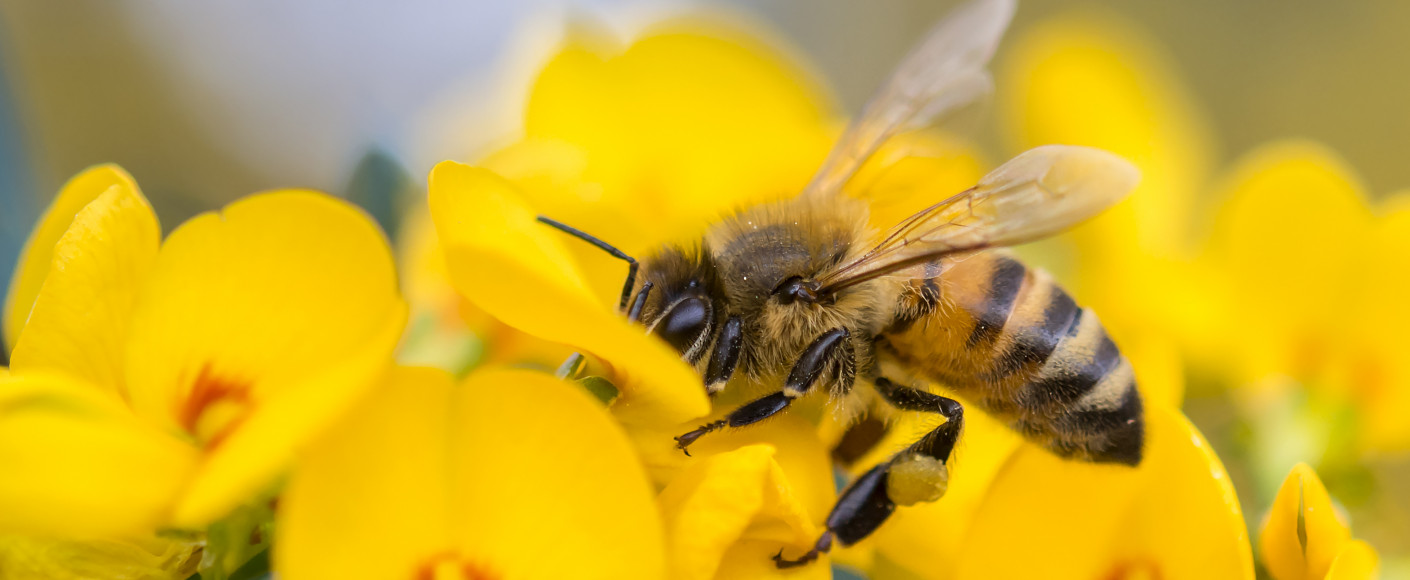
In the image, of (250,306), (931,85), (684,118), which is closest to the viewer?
(250,306)

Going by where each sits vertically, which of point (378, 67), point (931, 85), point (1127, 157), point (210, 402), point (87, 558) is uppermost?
point (1127, 157)

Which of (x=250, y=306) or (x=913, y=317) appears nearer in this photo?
(x=250, y=306)

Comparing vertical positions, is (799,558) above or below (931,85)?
below

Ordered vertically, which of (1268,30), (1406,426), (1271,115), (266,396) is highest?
(1268,30)

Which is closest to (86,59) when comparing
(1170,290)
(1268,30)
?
(1170,290)

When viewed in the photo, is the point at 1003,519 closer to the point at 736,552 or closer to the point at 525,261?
the point at 736,552

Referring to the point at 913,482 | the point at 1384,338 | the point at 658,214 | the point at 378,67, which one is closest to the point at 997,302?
the point at 913,482

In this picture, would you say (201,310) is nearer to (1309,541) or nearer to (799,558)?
(799,558)
